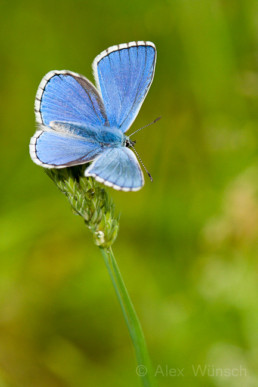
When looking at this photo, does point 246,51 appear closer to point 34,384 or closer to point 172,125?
point 172,125

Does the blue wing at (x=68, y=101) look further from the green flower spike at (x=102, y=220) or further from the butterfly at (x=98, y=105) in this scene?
the green flower spike at (x=102, y=220)

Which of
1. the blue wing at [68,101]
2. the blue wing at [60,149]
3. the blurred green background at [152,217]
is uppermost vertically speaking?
the blue wing at [68,101]

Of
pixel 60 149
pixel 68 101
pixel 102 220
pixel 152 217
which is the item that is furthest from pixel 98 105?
pixel 152 217

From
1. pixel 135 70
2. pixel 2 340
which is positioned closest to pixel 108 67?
pixel 135 70

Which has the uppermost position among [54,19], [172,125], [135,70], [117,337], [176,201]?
[54,19]

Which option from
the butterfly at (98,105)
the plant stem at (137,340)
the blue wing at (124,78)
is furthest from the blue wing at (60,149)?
the plant stem at (137,340)

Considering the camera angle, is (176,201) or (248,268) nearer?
(248,268)
